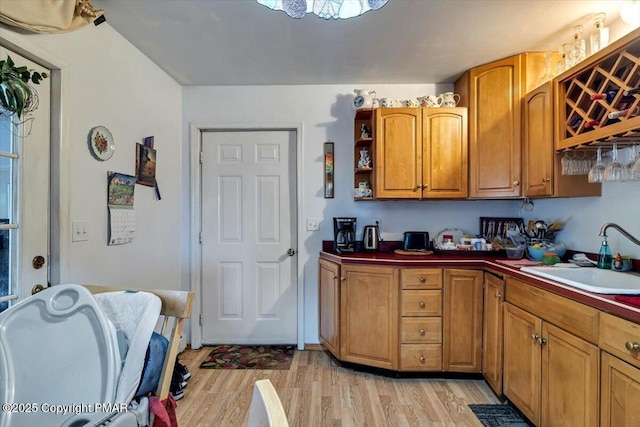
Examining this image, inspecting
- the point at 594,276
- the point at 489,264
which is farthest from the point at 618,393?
the point at 489,264

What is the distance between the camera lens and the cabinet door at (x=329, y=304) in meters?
2.40

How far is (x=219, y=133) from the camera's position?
2.86 metres

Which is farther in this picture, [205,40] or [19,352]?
[205,40]

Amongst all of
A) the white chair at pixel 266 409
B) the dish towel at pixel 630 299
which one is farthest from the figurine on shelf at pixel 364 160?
the white chair at pixel 266 409

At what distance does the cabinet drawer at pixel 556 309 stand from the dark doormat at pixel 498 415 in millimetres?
677

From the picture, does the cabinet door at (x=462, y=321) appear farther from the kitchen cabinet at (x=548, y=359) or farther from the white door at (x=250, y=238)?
the white door at (x=250, y=238)

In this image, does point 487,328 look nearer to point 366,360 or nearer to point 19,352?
point 366,360

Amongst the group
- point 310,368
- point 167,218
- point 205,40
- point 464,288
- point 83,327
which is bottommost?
point 310,368

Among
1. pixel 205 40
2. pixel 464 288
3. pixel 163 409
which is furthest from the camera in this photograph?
pixel 464 288

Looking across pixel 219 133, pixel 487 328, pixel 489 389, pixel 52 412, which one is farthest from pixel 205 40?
pixel 489 389

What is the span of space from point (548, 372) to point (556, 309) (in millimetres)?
337

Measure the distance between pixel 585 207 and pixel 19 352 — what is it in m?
2.99

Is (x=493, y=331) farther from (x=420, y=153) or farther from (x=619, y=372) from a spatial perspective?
(x=420, y=153)

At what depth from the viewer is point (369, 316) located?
2285 mm
